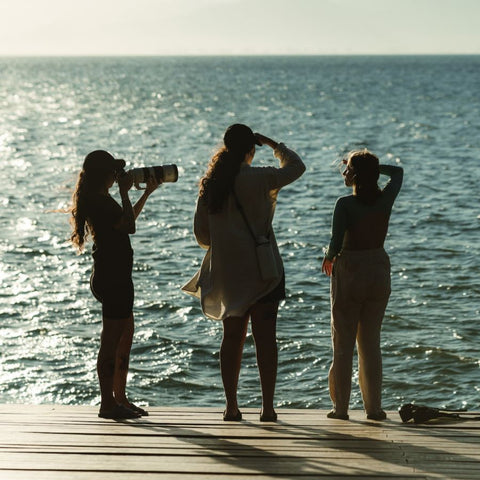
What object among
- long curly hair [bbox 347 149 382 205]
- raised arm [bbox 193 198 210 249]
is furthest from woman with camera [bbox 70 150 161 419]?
long curly hair [bbox 347 149 382 205]

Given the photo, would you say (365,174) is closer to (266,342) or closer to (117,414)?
(266,342)

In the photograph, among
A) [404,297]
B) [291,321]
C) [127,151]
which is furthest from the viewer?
[127,151]

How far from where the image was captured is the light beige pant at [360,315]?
19.5 ft

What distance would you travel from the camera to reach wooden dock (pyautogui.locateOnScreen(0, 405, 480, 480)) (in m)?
4.97

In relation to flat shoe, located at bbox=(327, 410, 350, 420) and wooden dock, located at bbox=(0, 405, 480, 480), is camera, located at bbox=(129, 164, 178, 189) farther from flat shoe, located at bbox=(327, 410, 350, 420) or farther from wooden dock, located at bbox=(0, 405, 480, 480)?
flat shoe, located at bbox=(327, 410, 350, 420)

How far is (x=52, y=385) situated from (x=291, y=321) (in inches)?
147

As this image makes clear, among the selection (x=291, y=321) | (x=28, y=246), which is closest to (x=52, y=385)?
(x=291, y=321)

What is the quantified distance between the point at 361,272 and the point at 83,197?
1.74 metres

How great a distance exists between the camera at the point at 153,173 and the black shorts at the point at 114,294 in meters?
0.60

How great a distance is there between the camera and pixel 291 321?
13.4 m

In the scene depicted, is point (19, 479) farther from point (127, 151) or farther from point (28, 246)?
point (127, 151)

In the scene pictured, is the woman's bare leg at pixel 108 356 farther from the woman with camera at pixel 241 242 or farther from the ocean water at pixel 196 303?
the ocean water at pixel 196 303

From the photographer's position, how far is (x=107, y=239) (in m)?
5.92

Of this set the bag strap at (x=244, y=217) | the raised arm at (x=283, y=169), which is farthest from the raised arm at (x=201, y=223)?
the raised arm at (x=283, y=169)
